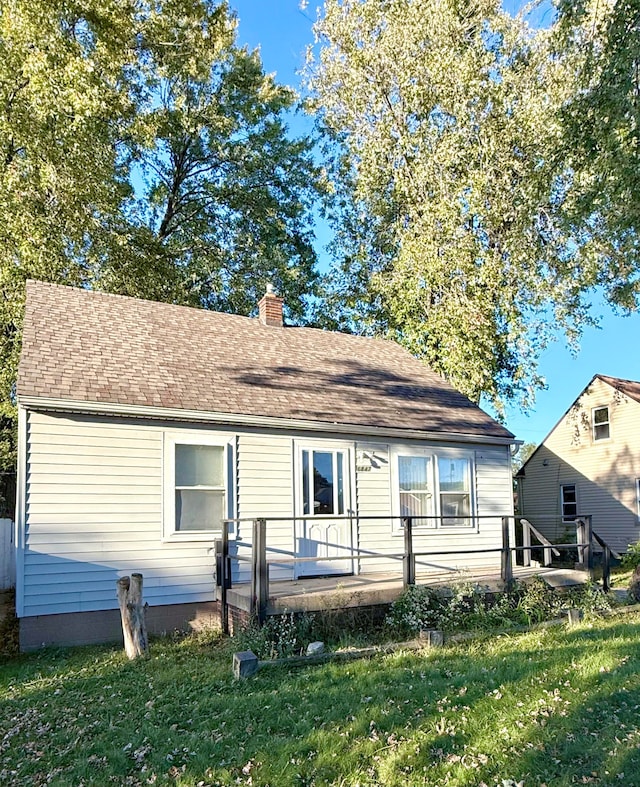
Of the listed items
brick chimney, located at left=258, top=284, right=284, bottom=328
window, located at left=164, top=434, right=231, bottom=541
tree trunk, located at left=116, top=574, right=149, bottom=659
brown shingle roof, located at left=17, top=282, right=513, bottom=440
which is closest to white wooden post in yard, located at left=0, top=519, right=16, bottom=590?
brown shingle roof, located at left=17, top=282, right=513, bottom=440

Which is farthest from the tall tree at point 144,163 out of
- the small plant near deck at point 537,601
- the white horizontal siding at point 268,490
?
the small plant near deck at point 537,601

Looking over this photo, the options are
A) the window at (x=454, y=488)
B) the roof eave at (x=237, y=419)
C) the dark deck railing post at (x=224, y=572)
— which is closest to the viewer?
the roof eave at (x=237, y=419)

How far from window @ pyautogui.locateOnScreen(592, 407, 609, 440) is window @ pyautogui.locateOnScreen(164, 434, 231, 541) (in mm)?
18987

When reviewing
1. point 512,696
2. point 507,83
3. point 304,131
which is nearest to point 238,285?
point 304,131

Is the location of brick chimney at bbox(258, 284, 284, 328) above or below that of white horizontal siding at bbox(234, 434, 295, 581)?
above

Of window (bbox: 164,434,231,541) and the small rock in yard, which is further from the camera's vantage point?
window (bbox: 164,434,231,541)

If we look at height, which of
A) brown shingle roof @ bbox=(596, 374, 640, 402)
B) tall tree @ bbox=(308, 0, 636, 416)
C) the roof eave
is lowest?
the roof eave

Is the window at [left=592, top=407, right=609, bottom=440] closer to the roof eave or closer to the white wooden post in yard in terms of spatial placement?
the roof eave

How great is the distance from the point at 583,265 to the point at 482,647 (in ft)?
49.6

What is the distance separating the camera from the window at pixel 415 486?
11.2m

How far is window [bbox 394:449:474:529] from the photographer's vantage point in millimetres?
11213

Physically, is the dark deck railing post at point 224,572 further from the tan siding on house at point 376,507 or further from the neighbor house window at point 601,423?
the neighbor house window at point 601,423

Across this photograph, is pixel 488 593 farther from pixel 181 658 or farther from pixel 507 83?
pixel 507 83

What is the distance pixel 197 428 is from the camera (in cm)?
940
